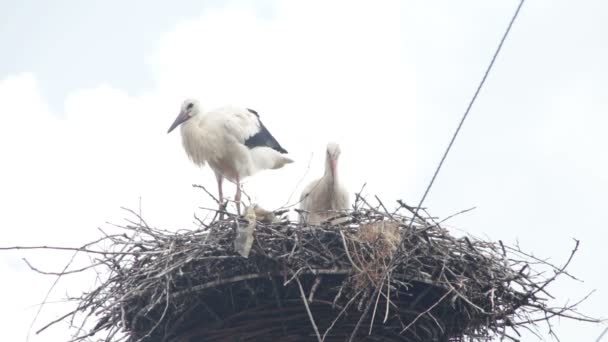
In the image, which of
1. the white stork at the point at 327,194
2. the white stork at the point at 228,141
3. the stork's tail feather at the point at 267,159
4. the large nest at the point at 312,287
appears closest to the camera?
the large nest at the point at 312,287

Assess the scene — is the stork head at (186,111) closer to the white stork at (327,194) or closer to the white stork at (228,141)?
the white stork at (228,141)

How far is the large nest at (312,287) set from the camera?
4.11 meters

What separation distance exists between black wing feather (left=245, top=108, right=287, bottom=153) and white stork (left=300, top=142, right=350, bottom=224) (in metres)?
0.53

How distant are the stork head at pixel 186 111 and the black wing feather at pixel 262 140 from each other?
35 centimetres

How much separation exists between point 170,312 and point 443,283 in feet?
3.72

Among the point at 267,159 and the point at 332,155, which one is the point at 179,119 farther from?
the point at 332,155

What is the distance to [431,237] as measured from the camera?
14.5ft

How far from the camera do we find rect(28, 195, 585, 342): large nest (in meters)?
4.11

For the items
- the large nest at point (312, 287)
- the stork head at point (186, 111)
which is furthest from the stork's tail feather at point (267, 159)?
the large nest at point (312, 287)

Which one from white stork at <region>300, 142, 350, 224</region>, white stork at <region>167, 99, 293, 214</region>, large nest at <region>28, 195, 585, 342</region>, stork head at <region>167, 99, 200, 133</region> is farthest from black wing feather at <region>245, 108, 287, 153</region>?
large nest at <region>28, 195, 585, 342</region>

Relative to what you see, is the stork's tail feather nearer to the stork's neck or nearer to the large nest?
the stork's neck

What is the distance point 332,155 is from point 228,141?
690 mm

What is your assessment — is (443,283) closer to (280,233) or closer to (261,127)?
(280,233)

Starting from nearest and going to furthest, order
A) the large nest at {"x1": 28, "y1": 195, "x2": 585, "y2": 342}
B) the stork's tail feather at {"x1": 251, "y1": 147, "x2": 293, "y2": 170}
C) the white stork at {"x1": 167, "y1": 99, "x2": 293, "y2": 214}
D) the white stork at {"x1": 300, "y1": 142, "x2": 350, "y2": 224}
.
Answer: the large nest at {"x1": 28, "y1": 195, "x2": 585, "y2": 342}
the white stork at {"x1": 300, "y1": 142, "x2": 350, "y2": 224}
the white stork at {"x1": 167, "y1": 99, "x2": 293, "y2": 214}
the stork's tail feather at {"x1": 251, "y1": 147, "x2": 293, "y2": 170}
